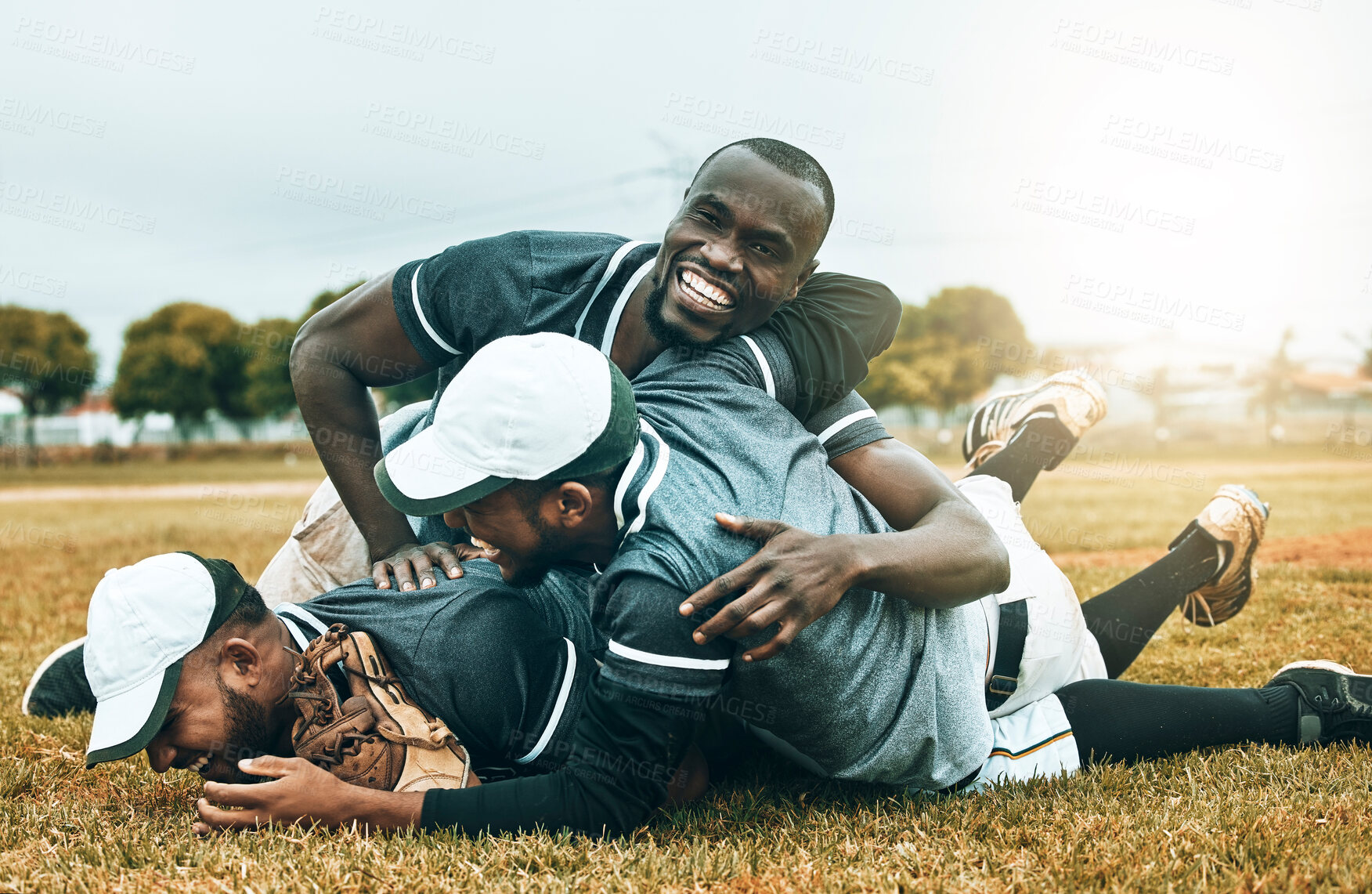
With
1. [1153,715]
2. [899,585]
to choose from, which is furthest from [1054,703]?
[899,585]

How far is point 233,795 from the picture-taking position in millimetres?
2363

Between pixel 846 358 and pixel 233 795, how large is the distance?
205cm

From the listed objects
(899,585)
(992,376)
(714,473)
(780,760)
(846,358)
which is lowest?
(992,376)

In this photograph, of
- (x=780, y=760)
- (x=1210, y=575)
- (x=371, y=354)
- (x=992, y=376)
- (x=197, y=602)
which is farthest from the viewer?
(x=992, y=376)

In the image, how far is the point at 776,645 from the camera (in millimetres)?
2096

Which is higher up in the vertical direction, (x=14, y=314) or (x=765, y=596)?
(x=765, y=596)

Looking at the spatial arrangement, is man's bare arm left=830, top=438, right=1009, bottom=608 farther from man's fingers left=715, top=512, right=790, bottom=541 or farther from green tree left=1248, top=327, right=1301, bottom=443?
green tree left=1248, top=327, right=1301, bottom=443

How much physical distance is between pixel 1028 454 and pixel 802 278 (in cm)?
174

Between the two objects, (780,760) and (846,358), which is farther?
(780,760)

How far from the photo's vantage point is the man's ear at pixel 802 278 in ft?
10.3

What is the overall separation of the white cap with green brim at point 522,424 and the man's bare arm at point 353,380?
107cm

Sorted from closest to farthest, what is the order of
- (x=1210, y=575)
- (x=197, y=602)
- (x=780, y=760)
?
(x=197, y=602)
(x=780, y=760)
(x=1210, y=575)

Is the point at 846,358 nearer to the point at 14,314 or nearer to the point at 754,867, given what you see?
the point at 754,867

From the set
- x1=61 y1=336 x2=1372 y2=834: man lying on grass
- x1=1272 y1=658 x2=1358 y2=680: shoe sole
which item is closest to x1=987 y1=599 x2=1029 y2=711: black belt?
x1=61 y1=336 x2=1372 y2=834: man lying on grass
